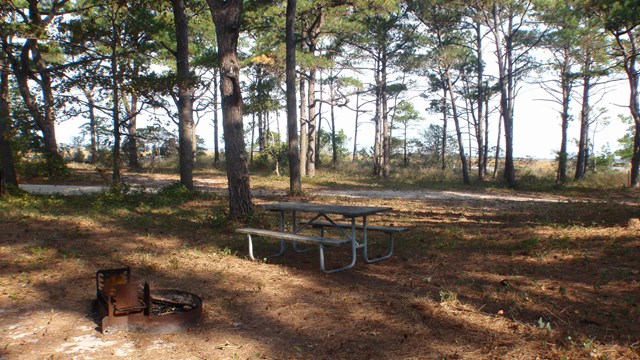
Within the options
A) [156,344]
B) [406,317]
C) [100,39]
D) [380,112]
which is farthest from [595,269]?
[380,112]

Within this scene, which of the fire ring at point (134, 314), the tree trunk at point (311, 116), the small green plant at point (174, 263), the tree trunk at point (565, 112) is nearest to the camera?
the fire ring at point (134, 314)

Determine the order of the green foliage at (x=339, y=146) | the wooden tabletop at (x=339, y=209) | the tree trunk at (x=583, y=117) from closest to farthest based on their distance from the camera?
1. the wooden tabletop at (x=339, y=209)
2. the tree trunk at (x=583, y=117)
3. the green foliage at (x=339, y=146)

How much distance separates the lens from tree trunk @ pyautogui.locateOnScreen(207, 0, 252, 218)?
762 centimetres

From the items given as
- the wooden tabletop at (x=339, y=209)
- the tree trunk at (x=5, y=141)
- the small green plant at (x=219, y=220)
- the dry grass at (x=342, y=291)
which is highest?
the tree trunk at (x=5, y=141)

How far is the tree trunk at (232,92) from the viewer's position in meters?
7.62

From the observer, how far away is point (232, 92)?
Result: 7.70 m

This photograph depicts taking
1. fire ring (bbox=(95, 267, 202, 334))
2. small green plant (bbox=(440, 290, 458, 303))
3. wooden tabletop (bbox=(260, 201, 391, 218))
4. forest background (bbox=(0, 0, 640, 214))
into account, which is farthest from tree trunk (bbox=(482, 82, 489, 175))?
fire ring (bbox=(95, 267, 202, 334))

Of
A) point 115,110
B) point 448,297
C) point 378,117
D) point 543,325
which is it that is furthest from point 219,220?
point 378,117

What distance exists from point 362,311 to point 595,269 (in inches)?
117

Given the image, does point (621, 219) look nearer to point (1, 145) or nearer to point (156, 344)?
point (156, 344)

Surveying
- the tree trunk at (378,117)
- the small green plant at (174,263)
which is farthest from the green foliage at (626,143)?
the small green plant at (174,263)

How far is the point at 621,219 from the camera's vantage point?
8258mm

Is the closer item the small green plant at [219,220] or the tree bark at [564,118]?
the small green plant at [219,220]

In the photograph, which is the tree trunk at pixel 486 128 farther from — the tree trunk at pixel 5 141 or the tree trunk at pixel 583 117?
the tree trunk at pixel 5 141
